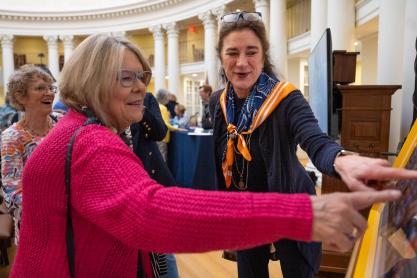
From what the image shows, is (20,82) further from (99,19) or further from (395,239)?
(99,19)

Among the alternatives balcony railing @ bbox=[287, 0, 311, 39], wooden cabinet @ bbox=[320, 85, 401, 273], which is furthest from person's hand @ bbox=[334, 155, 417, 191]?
balcony railing @ bbox=[287, 0, 311, 39]

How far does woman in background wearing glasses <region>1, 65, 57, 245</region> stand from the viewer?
2057 mm

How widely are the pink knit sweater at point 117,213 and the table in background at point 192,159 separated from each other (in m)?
3.84

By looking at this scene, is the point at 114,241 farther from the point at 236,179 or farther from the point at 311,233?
the point at 236,179

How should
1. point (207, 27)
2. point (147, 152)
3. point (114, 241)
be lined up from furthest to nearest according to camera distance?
point (207, 27) → point (147, 152) → point (114, 241)

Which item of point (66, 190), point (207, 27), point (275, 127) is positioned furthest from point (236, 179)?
point (207, 27)

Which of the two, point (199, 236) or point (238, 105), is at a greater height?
point (238, 105)

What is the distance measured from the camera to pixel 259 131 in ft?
5.41

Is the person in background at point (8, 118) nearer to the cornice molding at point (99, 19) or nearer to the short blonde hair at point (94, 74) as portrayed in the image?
the short blonde hair at point (94, 74)

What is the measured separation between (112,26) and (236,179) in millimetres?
24237

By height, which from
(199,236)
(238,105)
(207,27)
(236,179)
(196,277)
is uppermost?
(207,27)

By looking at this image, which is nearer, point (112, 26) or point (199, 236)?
point (199, 236)

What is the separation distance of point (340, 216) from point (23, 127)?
2182 mm

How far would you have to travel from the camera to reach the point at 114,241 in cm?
96
